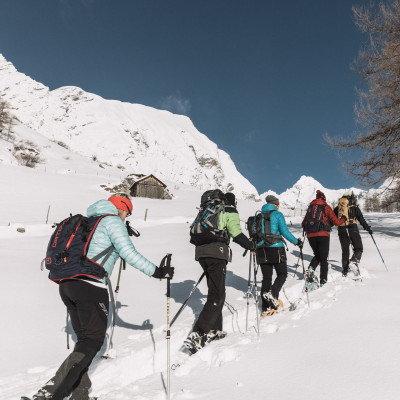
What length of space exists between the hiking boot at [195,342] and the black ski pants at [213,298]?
7 cm

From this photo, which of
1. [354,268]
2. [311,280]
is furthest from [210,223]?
[354,268]

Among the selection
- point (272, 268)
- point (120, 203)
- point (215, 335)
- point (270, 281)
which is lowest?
point (215, 335)

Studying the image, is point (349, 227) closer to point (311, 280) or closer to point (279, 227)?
point (311, 280)

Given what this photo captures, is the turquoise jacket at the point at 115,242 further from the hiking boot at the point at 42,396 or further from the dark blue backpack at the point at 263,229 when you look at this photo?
the dark blue backpack at the point at 263,229

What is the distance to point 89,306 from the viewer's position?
248cm

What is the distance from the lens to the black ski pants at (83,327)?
236 centimetres

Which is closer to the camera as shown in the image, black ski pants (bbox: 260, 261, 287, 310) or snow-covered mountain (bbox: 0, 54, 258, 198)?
black ski pants (bbox: 260, 261, 287, 310)

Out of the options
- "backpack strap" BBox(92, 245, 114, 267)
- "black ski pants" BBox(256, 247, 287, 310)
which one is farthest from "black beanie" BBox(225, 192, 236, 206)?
"backpack strap" BBox(92, 245, 114, 267)

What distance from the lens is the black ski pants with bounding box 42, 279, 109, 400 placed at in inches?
92.8

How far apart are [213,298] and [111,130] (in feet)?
508

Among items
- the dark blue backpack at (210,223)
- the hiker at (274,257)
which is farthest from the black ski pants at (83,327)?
the hiker at (274,257)

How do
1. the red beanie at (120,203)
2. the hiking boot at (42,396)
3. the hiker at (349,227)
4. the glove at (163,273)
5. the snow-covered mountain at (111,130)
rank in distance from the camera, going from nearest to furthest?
the hiking boot at (42,396)
the glove at (163,273)
the red beanie at (120,203)
the hiker at (349,227)
the snow-covered mountain at (111,130)

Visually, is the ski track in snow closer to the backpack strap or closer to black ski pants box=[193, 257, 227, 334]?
black ski pants box=[193, 257, 227, 334]

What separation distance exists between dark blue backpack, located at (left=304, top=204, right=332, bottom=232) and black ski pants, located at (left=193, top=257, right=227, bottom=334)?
10.7ft
